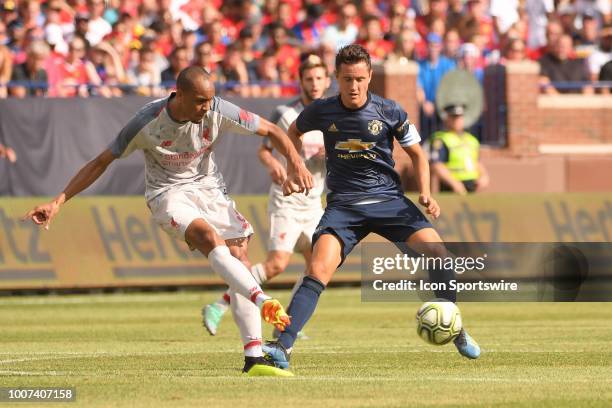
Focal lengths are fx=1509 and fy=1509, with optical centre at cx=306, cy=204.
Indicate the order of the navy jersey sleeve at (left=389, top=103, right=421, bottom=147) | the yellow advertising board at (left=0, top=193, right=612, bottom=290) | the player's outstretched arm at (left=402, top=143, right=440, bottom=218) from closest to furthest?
1. the player's outstretched arm at (left=402, top=143, right=440, bottom=218)
2. the navy jersey sleeve at (left=389, top=103, right=421, bottom=147)
3. the yellow advertising board at (left=0, top=193, right=612, bottom=290)

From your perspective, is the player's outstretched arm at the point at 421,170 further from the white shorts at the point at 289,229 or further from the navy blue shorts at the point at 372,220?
the white shorts at the point at 289,229

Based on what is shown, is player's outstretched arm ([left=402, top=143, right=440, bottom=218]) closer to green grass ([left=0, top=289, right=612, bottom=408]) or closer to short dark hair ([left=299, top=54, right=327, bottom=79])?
green grass ([left=0, top=289, right=612, bottom=408])

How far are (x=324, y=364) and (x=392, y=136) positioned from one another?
1809mm

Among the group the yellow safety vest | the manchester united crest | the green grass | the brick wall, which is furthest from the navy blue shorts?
the brick wall

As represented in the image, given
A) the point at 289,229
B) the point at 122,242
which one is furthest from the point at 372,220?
the point at 122,242

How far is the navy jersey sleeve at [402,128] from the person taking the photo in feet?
37.3

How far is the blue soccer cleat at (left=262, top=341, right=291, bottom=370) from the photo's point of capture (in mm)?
10484

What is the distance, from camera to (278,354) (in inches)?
412

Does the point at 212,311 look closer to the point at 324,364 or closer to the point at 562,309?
the point at 324,364

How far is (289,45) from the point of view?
24438 mm

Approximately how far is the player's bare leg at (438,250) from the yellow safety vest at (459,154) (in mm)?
11606

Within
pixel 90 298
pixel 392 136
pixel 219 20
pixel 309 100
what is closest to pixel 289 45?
pixel 219 20

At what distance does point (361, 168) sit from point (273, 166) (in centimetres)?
215

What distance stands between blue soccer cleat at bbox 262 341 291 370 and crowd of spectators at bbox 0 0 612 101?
12146 mm
